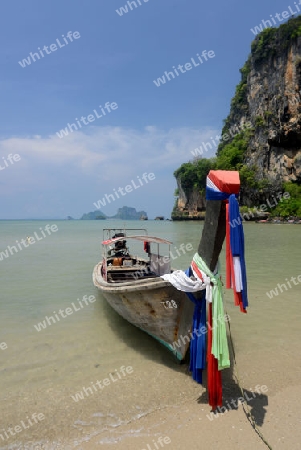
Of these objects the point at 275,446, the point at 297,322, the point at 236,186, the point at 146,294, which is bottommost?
the point at 297,322

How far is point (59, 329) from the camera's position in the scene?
22.0 feet

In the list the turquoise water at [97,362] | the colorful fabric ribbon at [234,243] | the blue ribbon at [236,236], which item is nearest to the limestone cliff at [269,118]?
the turquoise water at [97,362]

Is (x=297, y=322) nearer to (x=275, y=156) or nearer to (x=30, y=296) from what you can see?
(x=30, y=296)

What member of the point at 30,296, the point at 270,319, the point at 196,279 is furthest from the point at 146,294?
the point at 30,296

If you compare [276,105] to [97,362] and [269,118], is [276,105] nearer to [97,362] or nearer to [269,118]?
[269,118]

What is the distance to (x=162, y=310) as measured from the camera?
15.8ft

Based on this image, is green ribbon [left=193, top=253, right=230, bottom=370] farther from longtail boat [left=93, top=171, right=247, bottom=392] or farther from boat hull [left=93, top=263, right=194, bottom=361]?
boat hull [left=93, top=263, right=194, bottom=361]

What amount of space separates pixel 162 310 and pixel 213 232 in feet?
5.30

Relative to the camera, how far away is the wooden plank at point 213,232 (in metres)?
3.85

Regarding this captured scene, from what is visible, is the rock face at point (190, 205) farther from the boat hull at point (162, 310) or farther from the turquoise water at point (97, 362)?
the boat hull at point (162, 310)

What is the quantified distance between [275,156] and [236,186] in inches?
1694

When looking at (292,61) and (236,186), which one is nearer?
(236,186)

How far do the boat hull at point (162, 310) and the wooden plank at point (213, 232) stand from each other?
0.75 meters

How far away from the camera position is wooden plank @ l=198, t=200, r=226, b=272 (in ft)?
12.6
